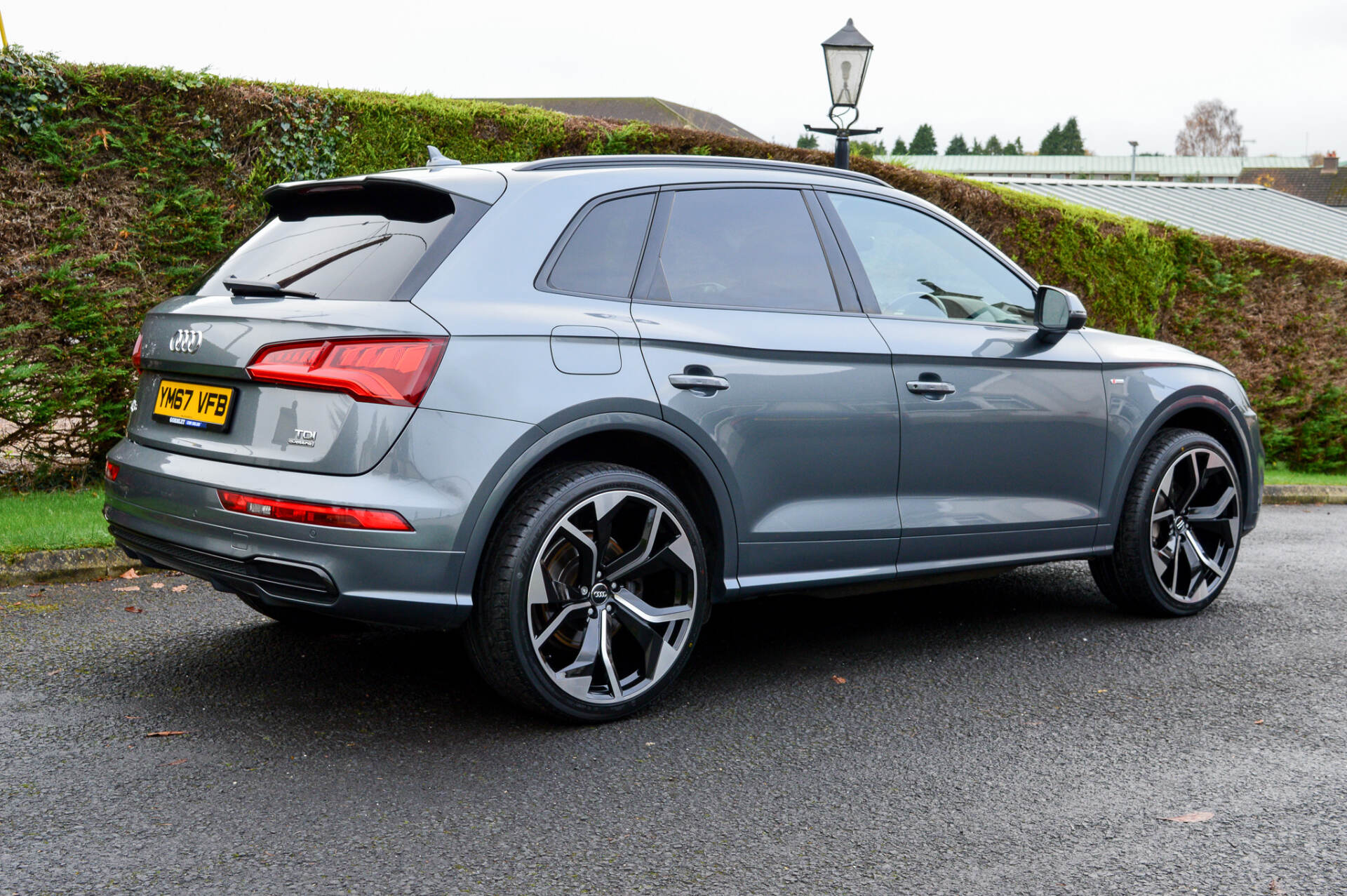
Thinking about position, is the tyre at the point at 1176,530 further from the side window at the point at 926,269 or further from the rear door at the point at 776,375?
the rear door at the point at 776,375

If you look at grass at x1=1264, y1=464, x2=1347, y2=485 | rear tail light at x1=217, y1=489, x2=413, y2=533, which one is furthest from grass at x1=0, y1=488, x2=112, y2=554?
grass at x1=1264, y1=464, x2=1347, y2=485

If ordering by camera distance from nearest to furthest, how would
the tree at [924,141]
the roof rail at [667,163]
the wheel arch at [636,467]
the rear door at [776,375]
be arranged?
the wheel arch at [636,467], the rear door at [776,375], the roof rail at [667,163], the tree at [924,141]

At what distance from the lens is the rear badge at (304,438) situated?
3.42 metres

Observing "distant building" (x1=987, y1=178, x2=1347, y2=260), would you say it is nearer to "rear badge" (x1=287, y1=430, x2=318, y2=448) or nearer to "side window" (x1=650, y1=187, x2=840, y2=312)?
"side window" (x1=650, y1=187, x2=840, y2=312)

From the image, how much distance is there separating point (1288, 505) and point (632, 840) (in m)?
9.81

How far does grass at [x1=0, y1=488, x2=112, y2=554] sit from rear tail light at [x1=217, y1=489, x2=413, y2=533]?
10.0ft

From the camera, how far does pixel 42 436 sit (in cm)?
775

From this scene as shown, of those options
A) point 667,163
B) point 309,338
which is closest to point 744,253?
point 667,163

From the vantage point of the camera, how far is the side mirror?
16.2 feet

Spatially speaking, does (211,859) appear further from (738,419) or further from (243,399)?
(738,419)

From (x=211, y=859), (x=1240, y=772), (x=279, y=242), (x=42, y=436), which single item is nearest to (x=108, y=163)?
(x=42, y=436)

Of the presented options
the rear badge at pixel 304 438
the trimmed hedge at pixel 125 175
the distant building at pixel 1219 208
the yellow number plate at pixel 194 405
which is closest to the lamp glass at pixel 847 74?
the trimmed hedge at pixel 125 175

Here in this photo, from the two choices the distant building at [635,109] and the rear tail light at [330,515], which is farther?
the distant building at [635,109]

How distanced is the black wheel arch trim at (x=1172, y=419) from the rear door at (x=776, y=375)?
1378 millimetres
